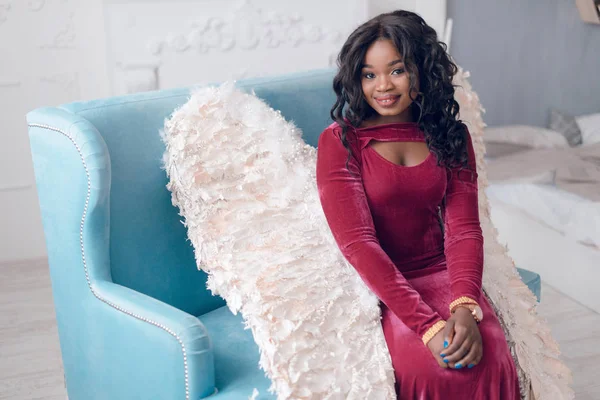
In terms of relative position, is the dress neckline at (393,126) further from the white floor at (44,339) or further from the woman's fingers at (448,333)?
the white floor at (44,339)

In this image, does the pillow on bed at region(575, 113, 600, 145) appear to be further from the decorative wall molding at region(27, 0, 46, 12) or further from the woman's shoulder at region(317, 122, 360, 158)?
the decorative wall molding at region(27, 0, 46, 12)

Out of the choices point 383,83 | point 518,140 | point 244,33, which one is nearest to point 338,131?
point 383,83

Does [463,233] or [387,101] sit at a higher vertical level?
[387,101]

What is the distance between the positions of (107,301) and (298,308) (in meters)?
0.41

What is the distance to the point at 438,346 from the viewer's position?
1226 millimetres

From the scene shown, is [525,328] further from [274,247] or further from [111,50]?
[111,50]

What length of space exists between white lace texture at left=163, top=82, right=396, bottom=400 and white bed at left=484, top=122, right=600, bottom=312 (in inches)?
51.8

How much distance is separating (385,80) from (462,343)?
56cm

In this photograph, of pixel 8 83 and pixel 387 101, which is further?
pixel 8 83

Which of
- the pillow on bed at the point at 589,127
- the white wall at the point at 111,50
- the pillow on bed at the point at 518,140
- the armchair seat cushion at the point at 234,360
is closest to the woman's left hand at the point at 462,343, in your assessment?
the armchair seat cushion at the point at 234,360

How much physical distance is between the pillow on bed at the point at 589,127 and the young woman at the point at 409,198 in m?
2.03

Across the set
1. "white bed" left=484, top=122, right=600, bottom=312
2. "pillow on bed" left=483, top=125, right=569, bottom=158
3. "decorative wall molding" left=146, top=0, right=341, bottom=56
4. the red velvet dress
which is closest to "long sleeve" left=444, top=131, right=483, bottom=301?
the red velvet dress

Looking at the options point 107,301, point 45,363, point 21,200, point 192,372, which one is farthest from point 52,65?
point 192,372

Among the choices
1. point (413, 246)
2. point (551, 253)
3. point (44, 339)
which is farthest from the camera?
point (551, 253)
